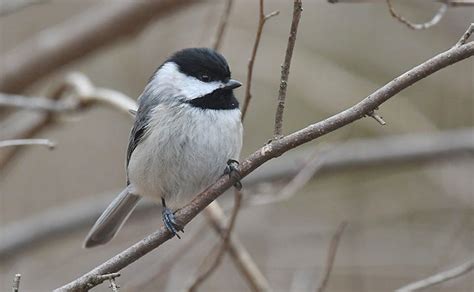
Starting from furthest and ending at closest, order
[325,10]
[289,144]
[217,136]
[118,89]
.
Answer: [118,89] < [325,10] < [217,136] < [289,144]

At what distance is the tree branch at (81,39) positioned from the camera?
4.37 metres

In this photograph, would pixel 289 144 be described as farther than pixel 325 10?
No

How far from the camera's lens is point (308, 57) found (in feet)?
18.0

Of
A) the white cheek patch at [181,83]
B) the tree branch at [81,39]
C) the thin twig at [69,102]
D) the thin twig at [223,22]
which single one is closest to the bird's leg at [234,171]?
the white cheek patch at [181,83]

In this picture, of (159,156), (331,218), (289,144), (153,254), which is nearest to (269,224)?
(331,218)

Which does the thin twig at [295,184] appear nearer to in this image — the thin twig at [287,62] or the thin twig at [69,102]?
the thin twig at [69,102]

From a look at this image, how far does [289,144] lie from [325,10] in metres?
3.31

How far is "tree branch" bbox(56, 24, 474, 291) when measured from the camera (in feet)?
6.80

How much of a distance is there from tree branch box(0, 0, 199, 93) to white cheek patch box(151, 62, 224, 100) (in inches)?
47.3

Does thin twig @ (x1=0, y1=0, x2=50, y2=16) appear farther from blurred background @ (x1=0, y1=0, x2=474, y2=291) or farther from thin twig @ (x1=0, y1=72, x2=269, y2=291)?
thin twig @ (x1=0, y1=72, x2=269, y2=291)

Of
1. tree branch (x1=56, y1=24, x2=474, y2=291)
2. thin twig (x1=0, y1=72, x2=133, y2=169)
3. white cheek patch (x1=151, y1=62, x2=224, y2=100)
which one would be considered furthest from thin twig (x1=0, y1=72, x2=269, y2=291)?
tree branch (x1=56, y1=24, x2=474, y2=291)

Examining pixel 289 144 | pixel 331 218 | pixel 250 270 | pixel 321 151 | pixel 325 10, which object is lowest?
pixel 331 218

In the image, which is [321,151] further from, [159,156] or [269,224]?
[269,224]

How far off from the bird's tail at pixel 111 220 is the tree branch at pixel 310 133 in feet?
3.21
